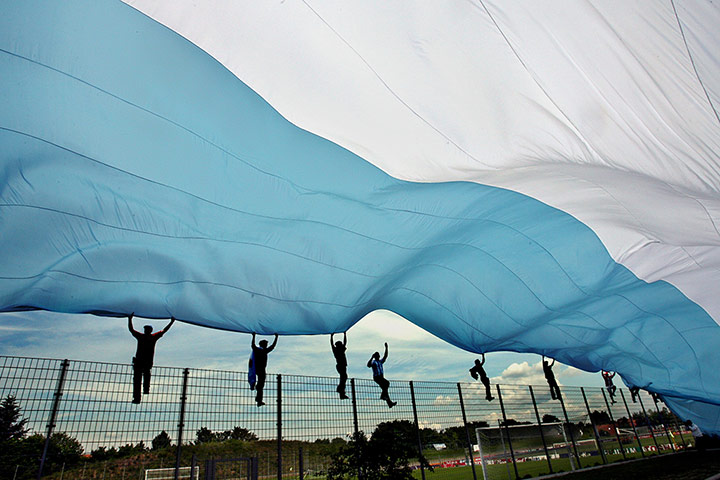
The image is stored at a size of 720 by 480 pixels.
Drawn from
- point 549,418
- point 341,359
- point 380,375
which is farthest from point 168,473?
point 549,418

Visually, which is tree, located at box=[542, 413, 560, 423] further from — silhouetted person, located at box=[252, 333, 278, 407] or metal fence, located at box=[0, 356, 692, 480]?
silhouetted person, located at box=[252, 333, 278, 407]

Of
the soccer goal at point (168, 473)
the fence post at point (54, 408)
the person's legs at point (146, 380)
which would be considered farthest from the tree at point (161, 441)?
the fence post at point (54, 408)

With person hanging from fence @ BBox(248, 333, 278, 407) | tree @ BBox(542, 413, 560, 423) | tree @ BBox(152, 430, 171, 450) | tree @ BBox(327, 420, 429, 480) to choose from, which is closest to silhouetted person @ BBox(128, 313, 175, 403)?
tree @ BBox(152, 430, 171, 450)

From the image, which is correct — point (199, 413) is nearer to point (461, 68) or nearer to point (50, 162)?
point (50, 162)

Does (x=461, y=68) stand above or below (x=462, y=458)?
above

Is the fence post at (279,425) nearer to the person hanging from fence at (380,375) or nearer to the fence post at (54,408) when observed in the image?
the person hanging from fence at (380,375)

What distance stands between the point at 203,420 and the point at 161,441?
0.57m

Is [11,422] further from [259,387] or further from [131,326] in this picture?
[259,387]

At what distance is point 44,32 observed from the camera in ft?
6.48

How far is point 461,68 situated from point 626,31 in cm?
72

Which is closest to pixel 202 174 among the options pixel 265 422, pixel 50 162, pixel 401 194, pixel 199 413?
pixel 50 162

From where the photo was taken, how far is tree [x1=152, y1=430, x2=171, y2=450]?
5129mm

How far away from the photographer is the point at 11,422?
4273mm

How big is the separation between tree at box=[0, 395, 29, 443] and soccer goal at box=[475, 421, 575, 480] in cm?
814
